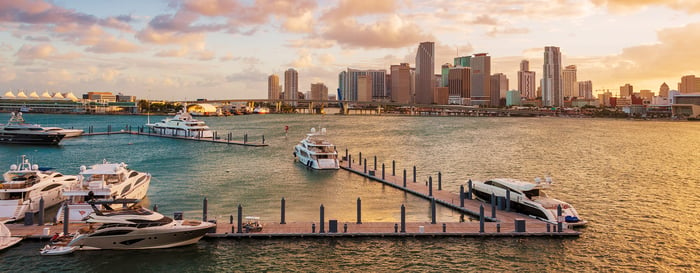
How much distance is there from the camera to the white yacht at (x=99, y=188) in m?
26.5

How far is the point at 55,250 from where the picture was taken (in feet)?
73.8

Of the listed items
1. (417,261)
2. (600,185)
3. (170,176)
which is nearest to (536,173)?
(600,185)

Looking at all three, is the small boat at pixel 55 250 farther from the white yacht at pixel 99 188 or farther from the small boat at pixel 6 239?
the white yacht at pixel 99 188

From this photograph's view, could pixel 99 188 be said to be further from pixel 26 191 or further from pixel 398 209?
pixel 398 209

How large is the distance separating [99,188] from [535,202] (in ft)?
82.5

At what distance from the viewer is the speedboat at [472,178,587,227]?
1099 inches

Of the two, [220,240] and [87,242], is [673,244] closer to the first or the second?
[220,240]

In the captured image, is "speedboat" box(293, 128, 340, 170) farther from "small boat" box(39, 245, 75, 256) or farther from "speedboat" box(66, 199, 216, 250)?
"small boat" box(39, 245, 75, 256)

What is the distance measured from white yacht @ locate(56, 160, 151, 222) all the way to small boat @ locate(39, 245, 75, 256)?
11.9 feet

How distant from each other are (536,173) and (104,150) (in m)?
61.6

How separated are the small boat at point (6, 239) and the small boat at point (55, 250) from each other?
5.00 feet

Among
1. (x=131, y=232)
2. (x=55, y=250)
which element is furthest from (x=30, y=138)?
(x=131, y=232)

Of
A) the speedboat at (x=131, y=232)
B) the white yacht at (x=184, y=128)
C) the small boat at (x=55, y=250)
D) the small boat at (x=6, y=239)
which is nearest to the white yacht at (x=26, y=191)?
the small boat at (x=6, y=239)

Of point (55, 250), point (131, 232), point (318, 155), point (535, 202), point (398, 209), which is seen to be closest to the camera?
point (55, 250)
